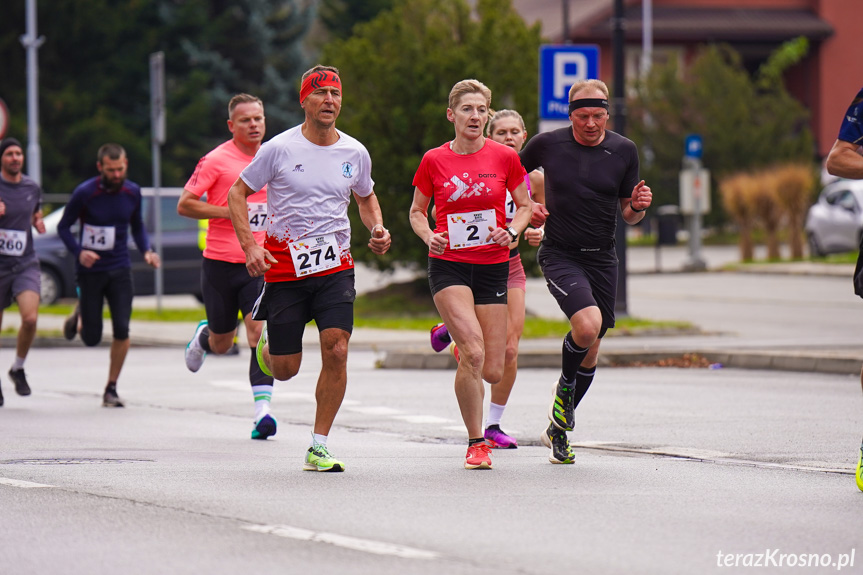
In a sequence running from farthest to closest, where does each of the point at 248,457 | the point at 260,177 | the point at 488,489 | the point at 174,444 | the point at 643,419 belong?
the point at 643,419
the point at 174,444
the point at 248,457
the point at 260,177
the point at 488,489

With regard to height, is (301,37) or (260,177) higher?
(301,37)

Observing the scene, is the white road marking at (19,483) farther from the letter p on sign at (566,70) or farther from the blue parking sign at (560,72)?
the letter p on sign at (566,70)

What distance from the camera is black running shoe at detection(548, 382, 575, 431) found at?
8.52 metres

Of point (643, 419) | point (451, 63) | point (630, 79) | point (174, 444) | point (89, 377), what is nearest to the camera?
point (174, 444)

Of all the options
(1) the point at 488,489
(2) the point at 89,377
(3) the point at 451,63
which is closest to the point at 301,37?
(3) the point at 451,63

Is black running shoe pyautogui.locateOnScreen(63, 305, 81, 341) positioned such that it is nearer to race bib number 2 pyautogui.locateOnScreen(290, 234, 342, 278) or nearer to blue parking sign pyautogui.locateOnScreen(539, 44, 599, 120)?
race bib number 2 pyautogui.locateOnScreen(290, 234, 342, 278)

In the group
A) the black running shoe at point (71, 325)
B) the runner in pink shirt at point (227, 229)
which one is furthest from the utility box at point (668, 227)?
the runner in pink shirt at point (227, 229)

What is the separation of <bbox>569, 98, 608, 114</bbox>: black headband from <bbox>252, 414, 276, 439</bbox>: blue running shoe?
2.99m

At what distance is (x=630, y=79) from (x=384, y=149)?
2854 cm

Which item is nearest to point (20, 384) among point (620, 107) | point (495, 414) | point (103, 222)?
point (103, 222)

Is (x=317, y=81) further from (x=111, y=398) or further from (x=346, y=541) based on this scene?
(x=111, y=398)

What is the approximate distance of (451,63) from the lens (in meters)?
21.8

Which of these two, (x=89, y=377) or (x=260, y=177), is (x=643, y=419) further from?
(x=89, y=377)

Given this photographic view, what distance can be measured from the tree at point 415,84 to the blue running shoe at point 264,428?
11698mm
